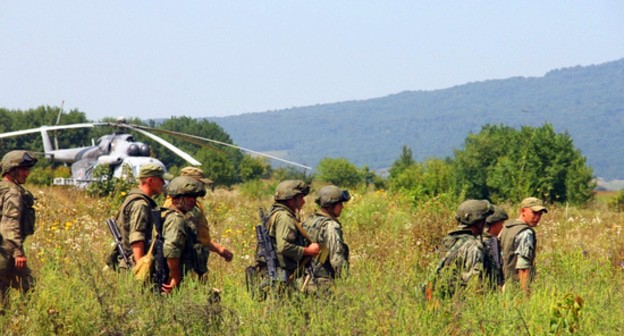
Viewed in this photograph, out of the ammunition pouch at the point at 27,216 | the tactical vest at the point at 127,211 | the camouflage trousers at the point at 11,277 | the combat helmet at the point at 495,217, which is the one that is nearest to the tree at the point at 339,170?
the combat helmet at the point at 495,217

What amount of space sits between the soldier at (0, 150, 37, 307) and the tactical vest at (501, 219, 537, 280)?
4.21m

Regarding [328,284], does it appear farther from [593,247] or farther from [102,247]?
[593,247]

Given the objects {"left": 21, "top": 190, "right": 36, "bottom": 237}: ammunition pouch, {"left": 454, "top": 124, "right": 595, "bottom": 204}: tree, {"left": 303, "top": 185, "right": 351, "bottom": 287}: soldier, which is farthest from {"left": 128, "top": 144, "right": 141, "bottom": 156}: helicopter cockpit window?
{"left": 454, "top": 124, "right": 595, "bottom": 204}: tree

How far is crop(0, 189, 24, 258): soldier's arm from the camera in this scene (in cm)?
852

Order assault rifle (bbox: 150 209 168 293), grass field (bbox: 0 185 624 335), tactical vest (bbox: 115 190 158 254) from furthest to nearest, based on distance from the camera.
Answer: tactical vest (bbox: 115 190 158 254) < assault rifle (bbox: 150 209 168 293) < grass field (bbox: 0 185 624 335)

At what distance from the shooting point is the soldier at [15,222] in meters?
8.32

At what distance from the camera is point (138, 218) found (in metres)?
8.27

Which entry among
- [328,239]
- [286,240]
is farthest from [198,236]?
[328,239]

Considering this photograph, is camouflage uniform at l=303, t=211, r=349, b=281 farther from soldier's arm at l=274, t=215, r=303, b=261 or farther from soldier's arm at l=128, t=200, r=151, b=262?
soldier's arm at l=128, t=200, r=151, b=262

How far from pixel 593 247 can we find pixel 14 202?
9.56m

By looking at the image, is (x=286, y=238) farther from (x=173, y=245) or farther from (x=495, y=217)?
(x=495, y=217)

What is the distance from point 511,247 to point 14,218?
4.42 meters

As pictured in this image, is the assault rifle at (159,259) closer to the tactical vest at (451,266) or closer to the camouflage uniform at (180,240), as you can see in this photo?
the camouflage uniform at (180,240)

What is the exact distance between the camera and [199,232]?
8.70 meters
